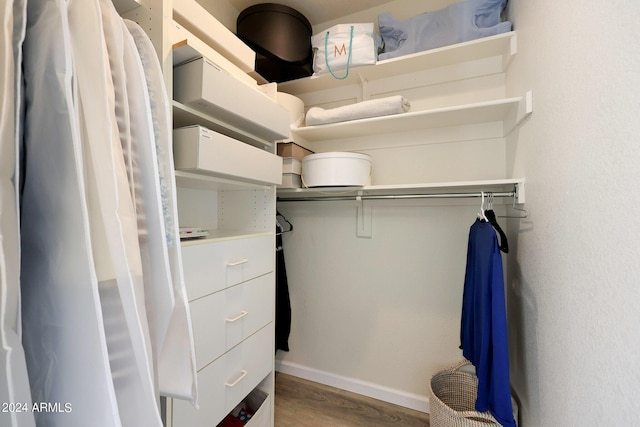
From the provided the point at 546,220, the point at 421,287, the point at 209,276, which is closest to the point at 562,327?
the point at 546,220

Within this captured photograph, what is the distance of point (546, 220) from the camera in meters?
0.86

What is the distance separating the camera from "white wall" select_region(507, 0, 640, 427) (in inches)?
20.5

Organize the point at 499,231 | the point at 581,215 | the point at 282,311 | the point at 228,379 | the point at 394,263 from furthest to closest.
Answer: the point at 282,311 → the point at 394,263 → the point at 499,231 → the point at 228,379 → the point at 581,215

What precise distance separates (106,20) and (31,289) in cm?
47

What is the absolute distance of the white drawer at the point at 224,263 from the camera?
858mm

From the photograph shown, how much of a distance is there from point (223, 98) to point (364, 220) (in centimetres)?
105

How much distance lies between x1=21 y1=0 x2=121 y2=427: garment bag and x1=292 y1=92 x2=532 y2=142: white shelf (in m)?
1.19

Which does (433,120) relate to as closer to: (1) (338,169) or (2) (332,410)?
(1) (338,169)

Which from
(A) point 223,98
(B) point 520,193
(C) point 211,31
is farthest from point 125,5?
(B) point 520,193

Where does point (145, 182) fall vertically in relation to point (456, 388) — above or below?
above

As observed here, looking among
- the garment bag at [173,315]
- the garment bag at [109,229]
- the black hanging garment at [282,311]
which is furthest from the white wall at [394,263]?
the garment bag at [109,229]

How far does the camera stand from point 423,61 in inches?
53.7

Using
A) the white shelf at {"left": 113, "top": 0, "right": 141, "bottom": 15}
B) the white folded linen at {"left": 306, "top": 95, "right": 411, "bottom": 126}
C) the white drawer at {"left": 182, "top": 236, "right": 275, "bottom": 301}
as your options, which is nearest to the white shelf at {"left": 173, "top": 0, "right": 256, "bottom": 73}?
the white shelf at {"left": 113, "top": 0, "right": 141, "bottom": 15}

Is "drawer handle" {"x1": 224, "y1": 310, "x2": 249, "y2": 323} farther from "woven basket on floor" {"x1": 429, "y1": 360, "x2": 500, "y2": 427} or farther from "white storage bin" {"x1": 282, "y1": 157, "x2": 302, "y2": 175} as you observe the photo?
"woven basket on floor" {"x1": 429, "y1": 360, "x2": 500, "y2": 427}
